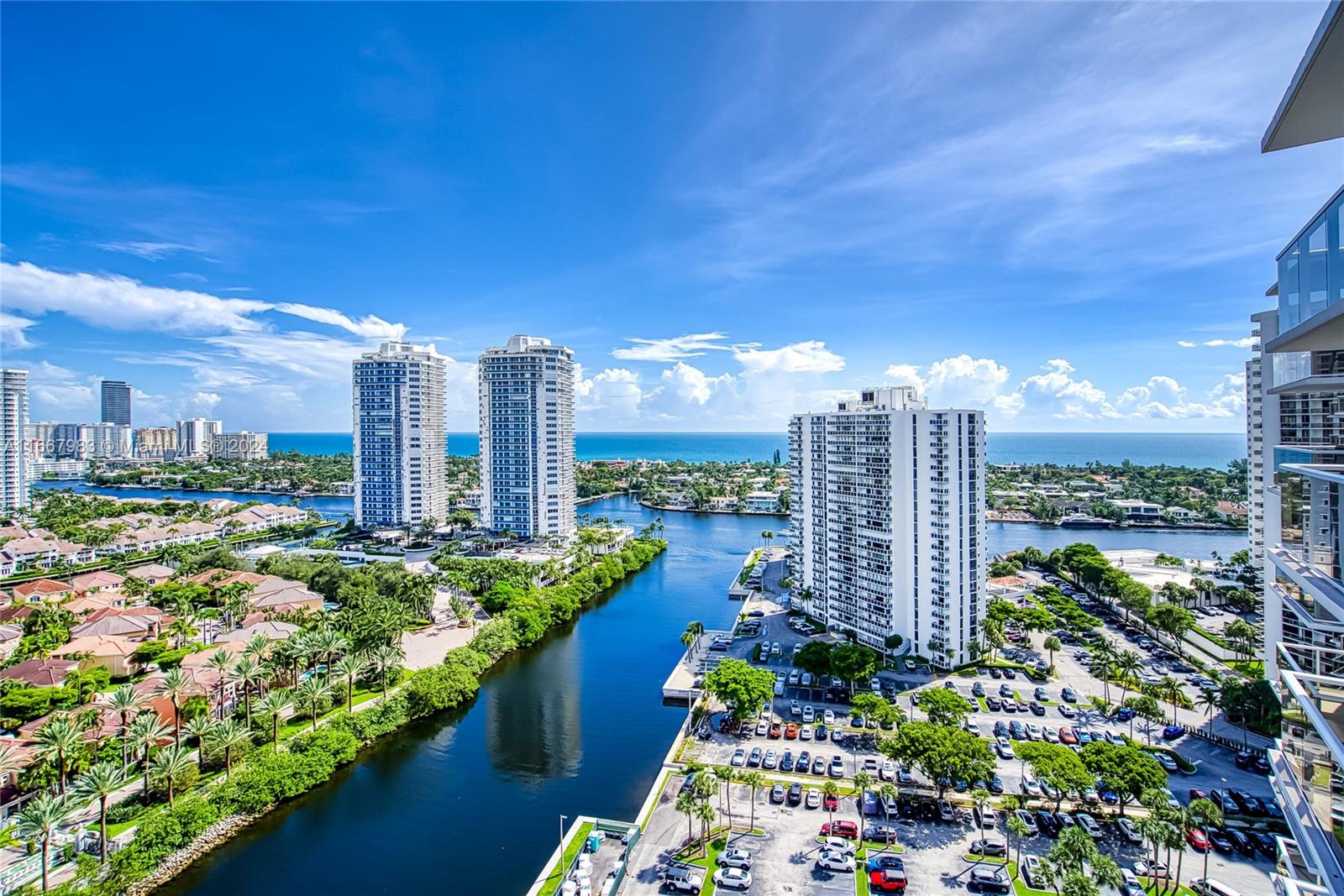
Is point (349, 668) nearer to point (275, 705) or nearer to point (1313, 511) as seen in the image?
point (275, 705)

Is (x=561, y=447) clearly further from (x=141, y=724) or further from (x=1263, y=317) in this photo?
(x=1263, y=317)

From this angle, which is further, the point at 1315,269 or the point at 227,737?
the point at 227,737

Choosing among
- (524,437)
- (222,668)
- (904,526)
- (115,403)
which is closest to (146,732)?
(222,668)

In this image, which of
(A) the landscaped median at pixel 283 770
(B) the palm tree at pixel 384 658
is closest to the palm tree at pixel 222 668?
(A) the landscaped median at pixel 283 770

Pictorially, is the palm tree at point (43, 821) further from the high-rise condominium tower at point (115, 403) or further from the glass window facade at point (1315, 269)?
the high-rise condominium tower at point (115, 403)

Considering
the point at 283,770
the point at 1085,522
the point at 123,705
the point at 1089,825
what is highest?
the point at 123,705

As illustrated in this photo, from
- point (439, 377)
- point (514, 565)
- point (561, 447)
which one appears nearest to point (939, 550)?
point (514, 565)

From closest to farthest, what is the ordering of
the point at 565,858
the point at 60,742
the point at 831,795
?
the point at 565,858
the point at 60,742
the point at 831,795
